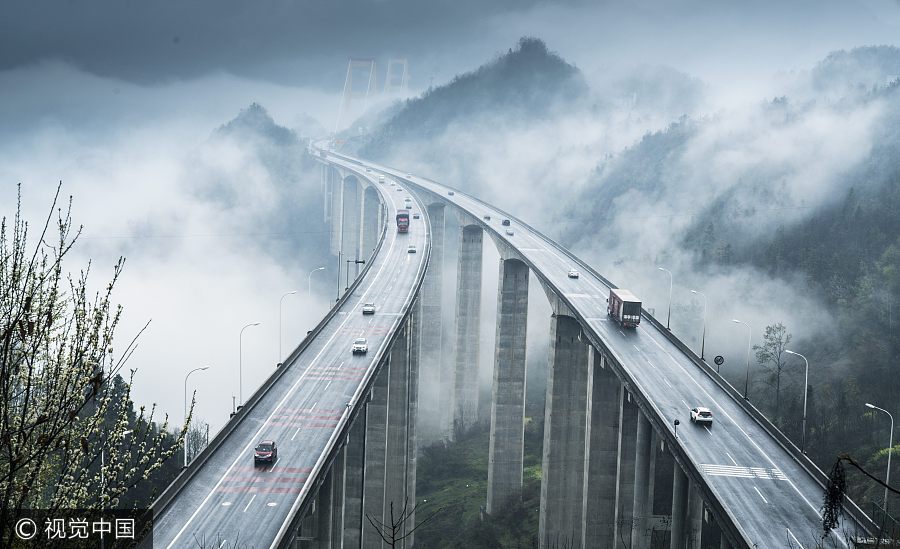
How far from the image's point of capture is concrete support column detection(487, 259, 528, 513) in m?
96.2

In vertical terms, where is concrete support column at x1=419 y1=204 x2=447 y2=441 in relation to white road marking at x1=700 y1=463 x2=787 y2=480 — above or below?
below

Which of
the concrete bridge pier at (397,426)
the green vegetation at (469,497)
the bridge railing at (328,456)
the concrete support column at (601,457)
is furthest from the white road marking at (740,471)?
the concrete bridge pier at (397,426)

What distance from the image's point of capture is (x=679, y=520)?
157 ft

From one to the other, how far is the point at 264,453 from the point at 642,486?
1060 inches

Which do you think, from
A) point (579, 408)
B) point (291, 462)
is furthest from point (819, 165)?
point (291, 462)

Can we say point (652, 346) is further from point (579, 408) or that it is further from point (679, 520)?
point (679, 520)

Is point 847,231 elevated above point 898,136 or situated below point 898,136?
below

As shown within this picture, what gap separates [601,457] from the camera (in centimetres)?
6750

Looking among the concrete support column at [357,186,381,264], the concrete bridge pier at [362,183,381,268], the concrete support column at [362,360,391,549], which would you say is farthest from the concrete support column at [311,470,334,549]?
the concrete support column at [357,186,381,264]

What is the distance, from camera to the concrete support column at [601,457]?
6762cm

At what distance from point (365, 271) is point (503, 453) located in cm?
2641

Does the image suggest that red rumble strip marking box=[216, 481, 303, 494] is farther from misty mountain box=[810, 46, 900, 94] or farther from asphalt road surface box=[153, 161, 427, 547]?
misty mountain box=[810, 46, 900, 94]

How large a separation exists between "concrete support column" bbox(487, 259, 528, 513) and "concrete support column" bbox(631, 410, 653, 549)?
37.7 metres

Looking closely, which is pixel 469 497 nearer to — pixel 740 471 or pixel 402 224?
pixel 402 224
